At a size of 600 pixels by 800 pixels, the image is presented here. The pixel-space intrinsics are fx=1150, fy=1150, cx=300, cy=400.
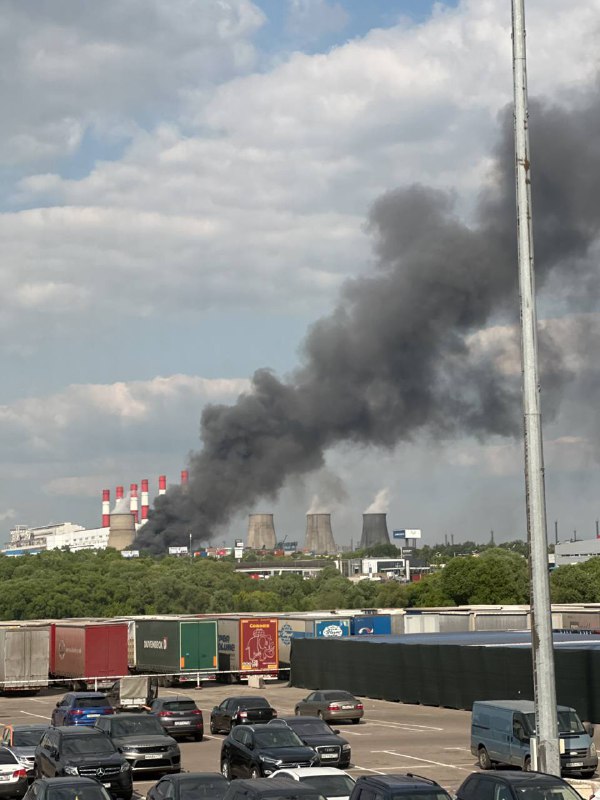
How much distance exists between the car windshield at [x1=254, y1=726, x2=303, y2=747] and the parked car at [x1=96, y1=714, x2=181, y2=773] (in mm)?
3280

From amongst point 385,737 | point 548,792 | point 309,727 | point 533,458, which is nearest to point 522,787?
point 548,792

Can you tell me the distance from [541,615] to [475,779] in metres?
3.67

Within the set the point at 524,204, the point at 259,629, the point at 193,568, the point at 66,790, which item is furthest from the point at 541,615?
the point at 193,568

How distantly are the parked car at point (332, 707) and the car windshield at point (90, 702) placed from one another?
9207mm

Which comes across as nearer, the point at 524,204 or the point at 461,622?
the point at 524,204

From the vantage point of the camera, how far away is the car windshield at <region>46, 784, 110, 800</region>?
20031mm

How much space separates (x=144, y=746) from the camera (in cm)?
3027

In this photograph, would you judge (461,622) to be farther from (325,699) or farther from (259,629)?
(325,699)

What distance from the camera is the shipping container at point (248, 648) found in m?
67.0

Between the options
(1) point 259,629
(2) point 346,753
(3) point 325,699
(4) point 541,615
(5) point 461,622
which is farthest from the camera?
(5) point 461,622

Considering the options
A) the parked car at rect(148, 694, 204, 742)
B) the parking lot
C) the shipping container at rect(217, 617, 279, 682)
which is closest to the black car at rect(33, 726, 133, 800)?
the parking lot

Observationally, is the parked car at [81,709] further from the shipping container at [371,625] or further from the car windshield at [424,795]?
the shipping container at [371,625]

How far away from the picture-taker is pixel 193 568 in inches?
6693

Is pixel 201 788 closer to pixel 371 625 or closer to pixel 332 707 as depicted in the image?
pixel 332 707
